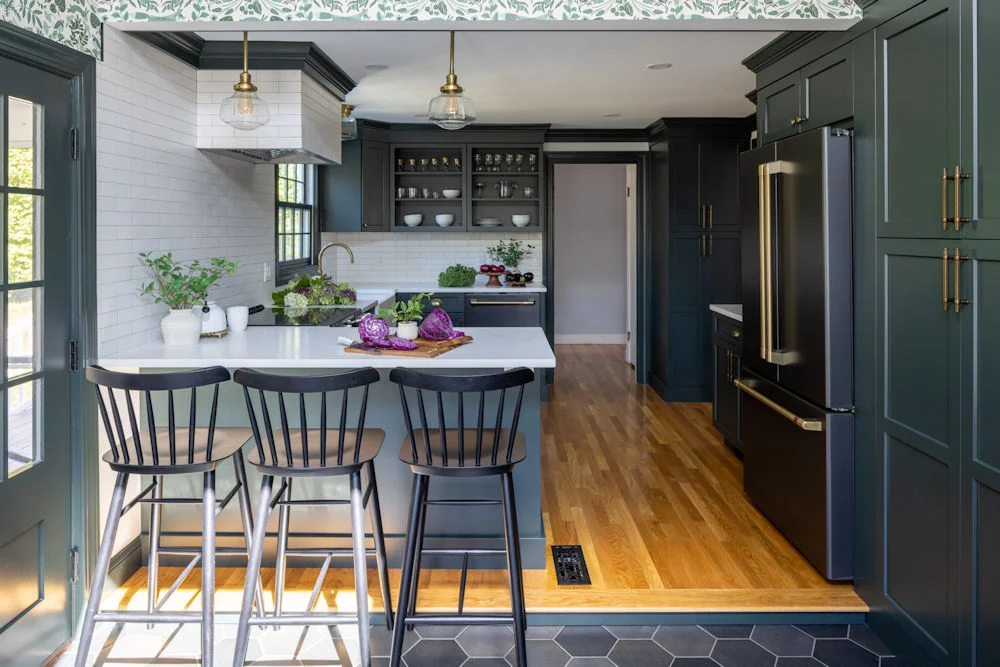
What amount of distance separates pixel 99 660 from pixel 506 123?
17.3 feet

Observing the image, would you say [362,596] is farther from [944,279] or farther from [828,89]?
[828,89]

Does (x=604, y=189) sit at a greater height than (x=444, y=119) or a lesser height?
greater

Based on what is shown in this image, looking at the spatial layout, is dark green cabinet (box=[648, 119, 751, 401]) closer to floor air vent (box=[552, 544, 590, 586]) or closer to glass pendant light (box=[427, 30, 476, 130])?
floor air vent (box=[552, 544, 590, 586])

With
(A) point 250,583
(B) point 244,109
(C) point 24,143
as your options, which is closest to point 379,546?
(A) point 250,583

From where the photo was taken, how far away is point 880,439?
280cm

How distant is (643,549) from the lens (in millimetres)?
3496

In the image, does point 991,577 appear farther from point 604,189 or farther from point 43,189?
point 604,189

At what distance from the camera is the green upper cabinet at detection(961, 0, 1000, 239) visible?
209 centimetres

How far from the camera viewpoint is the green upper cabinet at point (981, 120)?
2092 mm

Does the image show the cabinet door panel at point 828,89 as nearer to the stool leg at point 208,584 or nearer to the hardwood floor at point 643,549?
the hardwood floor at point 643,549

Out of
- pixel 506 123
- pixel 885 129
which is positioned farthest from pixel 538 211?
pixel 885 129

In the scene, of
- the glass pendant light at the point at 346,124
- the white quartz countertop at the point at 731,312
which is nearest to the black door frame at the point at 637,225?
the white quartz countertop at the point at 731,312

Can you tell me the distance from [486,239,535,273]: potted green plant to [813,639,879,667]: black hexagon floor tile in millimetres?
5022

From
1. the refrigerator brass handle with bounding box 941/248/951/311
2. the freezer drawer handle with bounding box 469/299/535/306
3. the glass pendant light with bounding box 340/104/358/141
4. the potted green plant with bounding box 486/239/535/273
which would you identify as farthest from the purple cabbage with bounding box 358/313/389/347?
the potted green plant with bounding box 486/239/535/273
